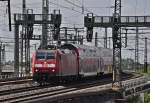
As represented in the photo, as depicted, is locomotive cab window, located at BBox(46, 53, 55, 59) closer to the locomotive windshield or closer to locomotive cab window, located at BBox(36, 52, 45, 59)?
the locomotive windshield

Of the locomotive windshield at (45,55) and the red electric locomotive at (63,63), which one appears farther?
the locomotive windshield at (45,55)

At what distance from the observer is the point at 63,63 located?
1681 inches

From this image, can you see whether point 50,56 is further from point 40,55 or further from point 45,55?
Answer: point 40,55

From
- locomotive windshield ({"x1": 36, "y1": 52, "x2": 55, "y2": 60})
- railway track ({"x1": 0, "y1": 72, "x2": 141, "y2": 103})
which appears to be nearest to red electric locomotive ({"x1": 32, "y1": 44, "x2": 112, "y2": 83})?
locomotive windshield ({"x1": 36, "y1": 52, "x2": 55, "y2": 60})

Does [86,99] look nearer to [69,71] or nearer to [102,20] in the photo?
[69,71]

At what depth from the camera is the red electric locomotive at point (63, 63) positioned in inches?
1630

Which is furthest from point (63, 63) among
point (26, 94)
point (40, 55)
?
point (26, 94)

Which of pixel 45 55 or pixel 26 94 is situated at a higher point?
pixel 45 55

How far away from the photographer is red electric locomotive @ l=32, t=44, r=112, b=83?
136 ft

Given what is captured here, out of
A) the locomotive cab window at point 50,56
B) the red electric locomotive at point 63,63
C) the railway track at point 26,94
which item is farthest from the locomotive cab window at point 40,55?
the railway track at point 26,94

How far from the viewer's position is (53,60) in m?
41.6

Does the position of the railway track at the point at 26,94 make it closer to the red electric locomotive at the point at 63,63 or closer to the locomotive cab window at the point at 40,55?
the red electric locomotive at the point at 63,63

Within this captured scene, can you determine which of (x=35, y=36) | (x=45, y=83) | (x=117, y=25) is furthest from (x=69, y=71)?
(x=35, y=36)

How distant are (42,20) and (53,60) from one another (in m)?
18.6
